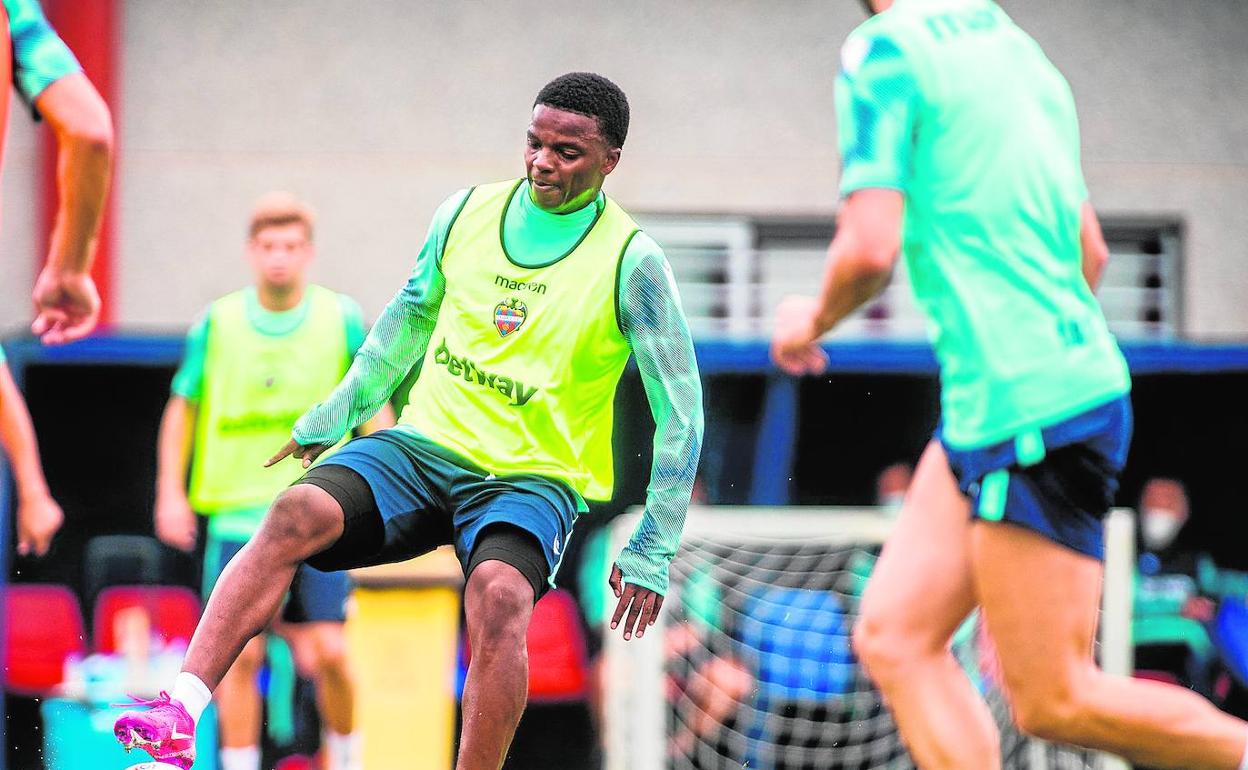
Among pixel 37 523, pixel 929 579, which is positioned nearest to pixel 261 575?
pixel 929 579

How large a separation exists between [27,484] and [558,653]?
197 centimetres

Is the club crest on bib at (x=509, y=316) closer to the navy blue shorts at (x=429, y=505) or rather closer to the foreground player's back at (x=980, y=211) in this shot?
the navy blue shorts at (x=429, y=505)

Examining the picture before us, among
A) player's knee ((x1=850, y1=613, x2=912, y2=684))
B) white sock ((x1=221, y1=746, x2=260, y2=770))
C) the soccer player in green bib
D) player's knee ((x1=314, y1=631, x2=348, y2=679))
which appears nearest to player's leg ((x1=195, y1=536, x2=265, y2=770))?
white sock ((x1=221, y1=746, x2=260, y2=770))

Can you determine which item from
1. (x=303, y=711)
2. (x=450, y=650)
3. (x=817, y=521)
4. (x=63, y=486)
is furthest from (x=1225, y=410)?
(x=63, y=486)

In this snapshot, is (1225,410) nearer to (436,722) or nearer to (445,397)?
(436,722)

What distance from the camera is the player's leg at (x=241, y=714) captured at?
631 centimetres

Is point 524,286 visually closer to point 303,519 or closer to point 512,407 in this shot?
point 512,407

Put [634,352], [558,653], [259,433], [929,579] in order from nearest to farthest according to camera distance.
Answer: [929,579] < [634,352] < [259,433] < [558,653]

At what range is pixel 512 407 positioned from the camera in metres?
3.99

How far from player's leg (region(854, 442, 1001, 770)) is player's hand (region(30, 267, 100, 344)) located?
203 centimetres

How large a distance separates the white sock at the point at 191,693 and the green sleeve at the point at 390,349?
2.27 ft

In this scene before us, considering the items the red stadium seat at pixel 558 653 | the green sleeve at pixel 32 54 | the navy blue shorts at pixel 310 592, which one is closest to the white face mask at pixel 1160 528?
the red stadium seat at pixel 558 653

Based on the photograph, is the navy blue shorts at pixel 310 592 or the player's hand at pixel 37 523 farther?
the player's hand at pixel 37 523

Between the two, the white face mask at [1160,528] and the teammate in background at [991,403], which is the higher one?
the teammate in background at [991,403]
